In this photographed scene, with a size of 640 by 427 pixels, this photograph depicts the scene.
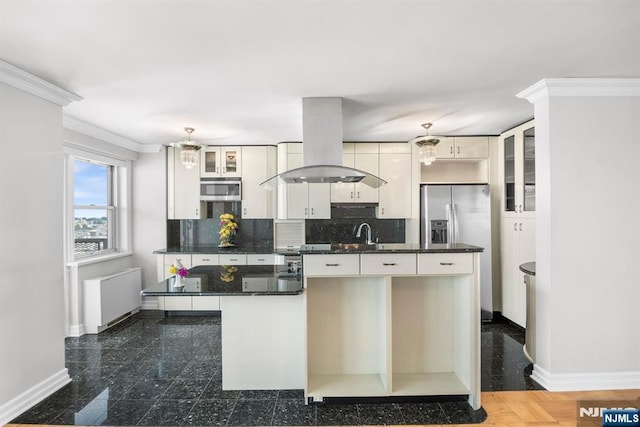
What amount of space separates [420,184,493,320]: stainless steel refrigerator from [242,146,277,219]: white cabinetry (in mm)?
2366

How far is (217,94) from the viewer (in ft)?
10.2

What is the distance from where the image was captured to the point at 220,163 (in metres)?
5.29

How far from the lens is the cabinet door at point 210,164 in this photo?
5.29 meters

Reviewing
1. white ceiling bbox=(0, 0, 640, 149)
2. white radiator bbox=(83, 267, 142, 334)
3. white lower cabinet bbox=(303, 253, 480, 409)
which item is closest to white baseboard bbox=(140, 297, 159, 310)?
white radiator bbox=(83, 267, 142, 334)

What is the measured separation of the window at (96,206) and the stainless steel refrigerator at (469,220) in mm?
4375

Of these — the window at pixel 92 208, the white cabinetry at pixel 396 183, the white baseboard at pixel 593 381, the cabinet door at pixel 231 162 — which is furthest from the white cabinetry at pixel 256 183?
the white baseboard at pixel 593 381

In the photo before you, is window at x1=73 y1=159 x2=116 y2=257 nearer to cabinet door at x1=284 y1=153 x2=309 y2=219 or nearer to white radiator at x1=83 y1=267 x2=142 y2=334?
white radiator at x1=83 y1=267 x2=142 y2=334

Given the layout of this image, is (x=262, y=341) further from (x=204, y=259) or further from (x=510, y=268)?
(x=510, y=268)

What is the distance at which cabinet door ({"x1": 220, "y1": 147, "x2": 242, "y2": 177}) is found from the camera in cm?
529

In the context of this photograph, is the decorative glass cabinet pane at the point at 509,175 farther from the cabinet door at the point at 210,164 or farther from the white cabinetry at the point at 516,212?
the cabinet door at the point at 210,164

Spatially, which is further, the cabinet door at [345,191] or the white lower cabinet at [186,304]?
the cabinet door at [345,191]

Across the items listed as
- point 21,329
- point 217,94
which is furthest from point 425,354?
point 21,329

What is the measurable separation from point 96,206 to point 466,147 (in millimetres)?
5000

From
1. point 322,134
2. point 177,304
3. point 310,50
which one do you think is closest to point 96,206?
point 177,304
